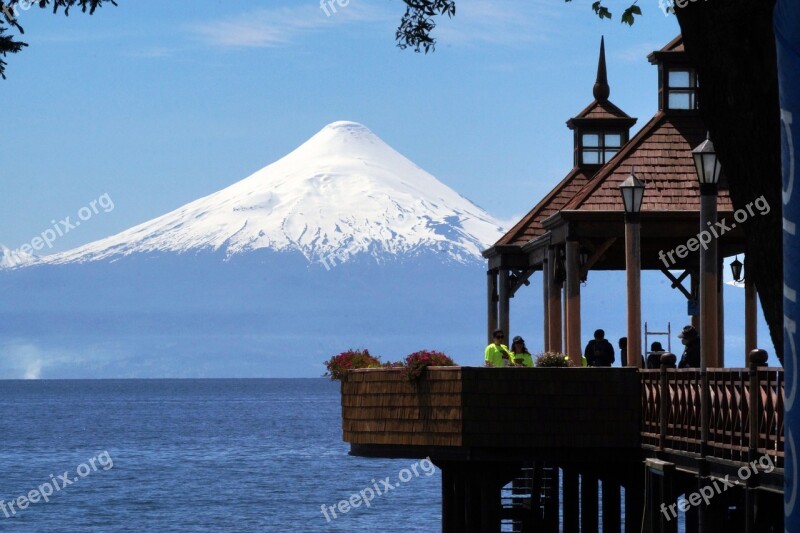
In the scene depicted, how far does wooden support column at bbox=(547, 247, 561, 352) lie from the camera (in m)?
24.6

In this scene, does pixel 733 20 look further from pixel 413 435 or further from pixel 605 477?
pixel 605 477

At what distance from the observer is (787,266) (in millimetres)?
4820

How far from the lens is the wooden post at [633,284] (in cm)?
2009

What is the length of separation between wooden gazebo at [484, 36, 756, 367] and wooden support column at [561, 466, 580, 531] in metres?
2.33

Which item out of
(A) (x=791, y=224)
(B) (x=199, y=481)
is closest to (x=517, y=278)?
(A) (x=791, y=224)

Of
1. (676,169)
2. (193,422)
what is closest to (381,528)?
(676,169)

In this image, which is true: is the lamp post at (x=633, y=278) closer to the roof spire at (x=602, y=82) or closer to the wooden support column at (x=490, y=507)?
the wooden support column at (x=490, y=507)

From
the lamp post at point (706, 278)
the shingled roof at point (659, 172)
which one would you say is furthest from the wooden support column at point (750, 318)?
the lamp post at point (706, 278)

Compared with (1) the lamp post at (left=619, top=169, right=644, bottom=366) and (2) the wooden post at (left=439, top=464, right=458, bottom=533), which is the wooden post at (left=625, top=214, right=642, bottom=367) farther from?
(2) the wooden post at (left=439, top=464, right=458, bottom=533)

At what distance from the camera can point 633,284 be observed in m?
20.4

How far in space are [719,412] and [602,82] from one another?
16.0 metres

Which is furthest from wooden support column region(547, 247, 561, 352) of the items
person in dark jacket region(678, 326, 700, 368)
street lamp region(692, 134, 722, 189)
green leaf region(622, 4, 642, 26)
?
green leaf region(622, 4, 642, 26)

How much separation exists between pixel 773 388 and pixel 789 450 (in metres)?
8.43

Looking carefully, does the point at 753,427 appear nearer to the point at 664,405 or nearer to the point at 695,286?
the point at 664,405
